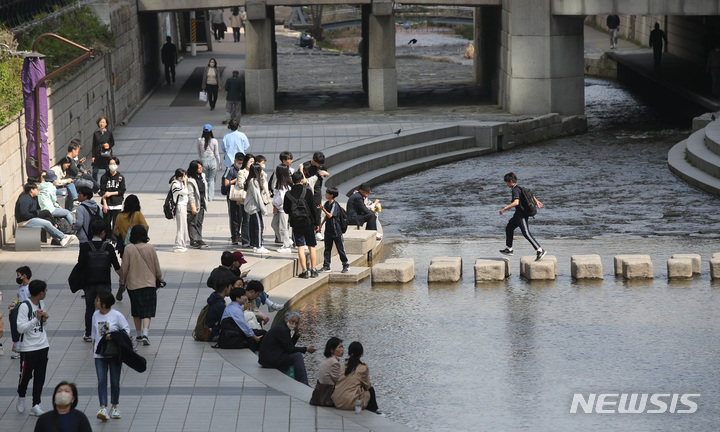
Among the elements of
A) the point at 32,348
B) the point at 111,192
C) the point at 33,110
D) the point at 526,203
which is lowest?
the point at 526,203

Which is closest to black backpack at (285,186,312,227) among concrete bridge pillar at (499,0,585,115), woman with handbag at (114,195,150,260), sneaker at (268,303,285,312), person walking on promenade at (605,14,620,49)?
sneaker at (268,303,285,312)

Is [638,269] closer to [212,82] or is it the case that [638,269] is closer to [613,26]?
[212,82]

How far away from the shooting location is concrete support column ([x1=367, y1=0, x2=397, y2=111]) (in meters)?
32.6

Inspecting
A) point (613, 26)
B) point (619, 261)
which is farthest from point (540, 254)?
point (613, 26)

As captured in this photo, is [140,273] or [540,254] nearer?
[140,273]

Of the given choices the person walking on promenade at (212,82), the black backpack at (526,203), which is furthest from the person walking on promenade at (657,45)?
the black backpack at (526,203)

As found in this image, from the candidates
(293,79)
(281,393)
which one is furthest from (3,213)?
(293,79)

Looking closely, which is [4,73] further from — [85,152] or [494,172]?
[494,172]

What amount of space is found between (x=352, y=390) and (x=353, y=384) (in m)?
0.06

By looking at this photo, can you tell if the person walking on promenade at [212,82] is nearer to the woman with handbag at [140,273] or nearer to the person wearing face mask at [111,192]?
the person wearing face mask at [111,192]

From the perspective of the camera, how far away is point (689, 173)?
24828 millimetres

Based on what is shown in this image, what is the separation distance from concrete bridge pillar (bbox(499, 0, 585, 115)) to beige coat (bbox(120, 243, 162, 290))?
21741 mm

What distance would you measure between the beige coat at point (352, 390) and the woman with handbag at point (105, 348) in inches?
85.0

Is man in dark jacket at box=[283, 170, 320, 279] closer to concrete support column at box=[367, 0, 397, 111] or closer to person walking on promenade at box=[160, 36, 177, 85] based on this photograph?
concrete support column at box=[367, 0, 397, 111]
